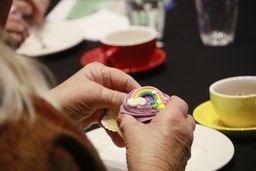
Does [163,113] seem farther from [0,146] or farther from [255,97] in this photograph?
[0,146]

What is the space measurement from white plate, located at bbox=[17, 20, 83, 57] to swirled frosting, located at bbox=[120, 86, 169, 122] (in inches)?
25.6

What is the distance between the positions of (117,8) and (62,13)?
17 centimetres

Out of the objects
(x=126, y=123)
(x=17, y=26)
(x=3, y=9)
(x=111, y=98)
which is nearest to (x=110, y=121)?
(x=111, y=98)

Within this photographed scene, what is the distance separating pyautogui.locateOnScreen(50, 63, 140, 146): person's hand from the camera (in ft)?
3.30

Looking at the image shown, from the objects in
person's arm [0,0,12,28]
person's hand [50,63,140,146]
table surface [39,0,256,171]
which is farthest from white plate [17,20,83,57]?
person's arm [0,0,12,28]

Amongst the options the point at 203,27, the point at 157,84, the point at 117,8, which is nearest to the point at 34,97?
the point at 157,84

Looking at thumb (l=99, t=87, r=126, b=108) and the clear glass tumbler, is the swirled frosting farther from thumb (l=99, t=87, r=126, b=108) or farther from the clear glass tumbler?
the clear glass tumbler

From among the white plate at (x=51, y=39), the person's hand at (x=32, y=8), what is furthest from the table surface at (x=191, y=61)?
the person's hand at (x=32, y=8)

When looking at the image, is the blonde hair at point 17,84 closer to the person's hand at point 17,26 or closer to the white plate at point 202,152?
the white plate at point 202,152

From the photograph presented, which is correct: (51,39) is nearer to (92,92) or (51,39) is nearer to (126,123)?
(92,92)

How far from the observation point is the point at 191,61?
1.40m

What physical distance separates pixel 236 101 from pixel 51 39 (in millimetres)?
755

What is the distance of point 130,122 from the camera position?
0.87 metres

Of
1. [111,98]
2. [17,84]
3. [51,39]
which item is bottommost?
[51,39]
